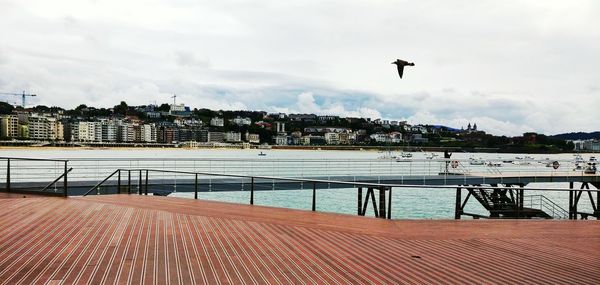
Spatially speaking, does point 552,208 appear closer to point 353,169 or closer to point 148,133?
point 353,169

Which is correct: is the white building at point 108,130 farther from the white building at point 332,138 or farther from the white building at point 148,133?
the white building at point 332,138

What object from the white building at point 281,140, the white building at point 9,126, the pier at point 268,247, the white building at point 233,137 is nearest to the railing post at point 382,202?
the pier at point 268,247

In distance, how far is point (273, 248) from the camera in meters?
6.18

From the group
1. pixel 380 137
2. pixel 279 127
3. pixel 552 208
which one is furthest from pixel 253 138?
pixel 552 208

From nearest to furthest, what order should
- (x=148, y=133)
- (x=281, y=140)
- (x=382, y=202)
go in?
1. (x=382, y=202)
2. (x=148, y=133)
3. (x=281, y=140)

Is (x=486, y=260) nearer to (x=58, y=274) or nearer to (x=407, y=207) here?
(x=58, y=274)

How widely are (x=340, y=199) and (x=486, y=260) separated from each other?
87.5 feet

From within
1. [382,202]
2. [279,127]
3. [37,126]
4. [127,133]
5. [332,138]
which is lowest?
[382,202]

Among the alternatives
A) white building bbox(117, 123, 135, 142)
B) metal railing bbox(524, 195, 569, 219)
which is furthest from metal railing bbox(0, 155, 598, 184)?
white building bbox(117, 123, 135, 142)

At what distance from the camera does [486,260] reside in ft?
19.8

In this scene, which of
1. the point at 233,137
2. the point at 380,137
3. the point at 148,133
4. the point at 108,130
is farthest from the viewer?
the point at 233,137

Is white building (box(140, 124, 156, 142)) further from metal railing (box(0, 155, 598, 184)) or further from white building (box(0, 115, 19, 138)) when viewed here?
metal railing (box(0, 155, 598, 184))

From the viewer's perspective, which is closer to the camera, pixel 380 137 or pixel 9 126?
pixel 9 126

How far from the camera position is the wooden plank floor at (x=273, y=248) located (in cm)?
488
